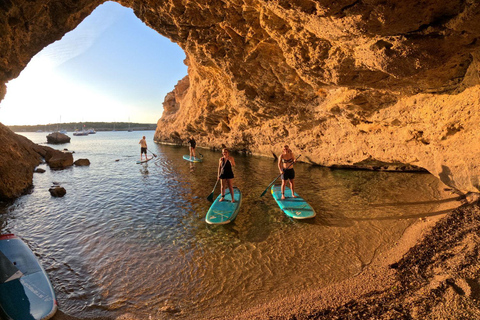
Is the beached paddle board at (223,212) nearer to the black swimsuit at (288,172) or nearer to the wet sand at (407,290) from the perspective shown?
the black swimsuit at (288,172)

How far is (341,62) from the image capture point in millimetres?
7035

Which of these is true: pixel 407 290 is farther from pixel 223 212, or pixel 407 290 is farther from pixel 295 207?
pixel 223 212

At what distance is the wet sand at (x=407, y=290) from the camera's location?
331cm

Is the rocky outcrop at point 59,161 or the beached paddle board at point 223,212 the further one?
the rocky outcrop at point 59,161

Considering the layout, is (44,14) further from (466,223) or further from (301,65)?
(466,223)

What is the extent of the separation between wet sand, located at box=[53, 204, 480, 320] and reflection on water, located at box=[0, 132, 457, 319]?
30 cm

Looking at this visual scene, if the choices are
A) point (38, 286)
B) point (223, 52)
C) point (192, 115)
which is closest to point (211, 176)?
point (223, 52)

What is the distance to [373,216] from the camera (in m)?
7.30

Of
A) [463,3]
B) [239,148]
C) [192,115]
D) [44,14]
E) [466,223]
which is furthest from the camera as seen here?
[192,115]

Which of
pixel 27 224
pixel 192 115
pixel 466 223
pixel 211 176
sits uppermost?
pixel 192 115

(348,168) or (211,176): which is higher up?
(348,168)

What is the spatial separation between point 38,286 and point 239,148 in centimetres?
2100

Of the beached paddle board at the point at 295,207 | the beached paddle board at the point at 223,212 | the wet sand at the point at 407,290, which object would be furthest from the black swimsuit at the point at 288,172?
the wet sand at the point at 407,290

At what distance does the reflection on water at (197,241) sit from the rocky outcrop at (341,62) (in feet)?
7.69
